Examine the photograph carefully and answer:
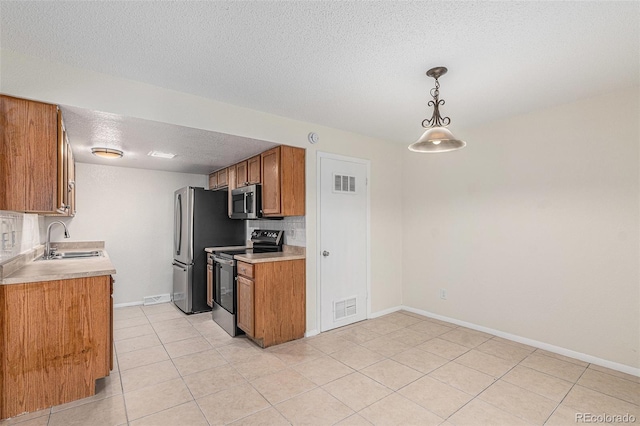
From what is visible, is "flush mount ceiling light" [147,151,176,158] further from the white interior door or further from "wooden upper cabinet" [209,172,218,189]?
the white interior door

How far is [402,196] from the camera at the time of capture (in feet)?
15.1

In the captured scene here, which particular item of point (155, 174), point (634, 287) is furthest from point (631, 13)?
point (155, 174)

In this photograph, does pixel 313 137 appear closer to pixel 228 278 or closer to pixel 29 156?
pixel 228 278

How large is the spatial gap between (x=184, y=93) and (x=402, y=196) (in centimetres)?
315

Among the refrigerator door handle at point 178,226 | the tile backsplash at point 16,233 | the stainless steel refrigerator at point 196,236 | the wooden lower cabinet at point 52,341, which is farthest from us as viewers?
the refrigerator door handle at point 178,226

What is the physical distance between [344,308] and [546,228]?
2.35 m

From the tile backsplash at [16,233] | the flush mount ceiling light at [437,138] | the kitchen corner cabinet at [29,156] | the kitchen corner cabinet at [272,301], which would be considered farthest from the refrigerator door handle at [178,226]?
the flush mount ceiling light at [437,138]

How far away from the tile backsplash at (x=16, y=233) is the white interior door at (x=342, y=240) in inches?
107

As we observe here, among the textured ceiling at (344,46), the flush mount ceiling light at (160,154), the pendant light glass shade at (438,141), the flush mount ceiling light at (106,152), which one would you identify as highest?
the textured ceiling at (344,46)

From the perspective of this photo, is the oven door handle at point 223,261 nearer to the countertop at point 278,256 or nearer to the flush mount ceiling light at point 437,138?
the countertop at point 278,256

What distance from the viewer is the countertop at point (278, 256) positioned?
128 inches

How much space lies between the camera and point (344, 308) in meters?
3.89

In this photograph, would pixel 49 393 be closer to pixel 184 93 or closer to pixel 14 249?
pixel 14 249

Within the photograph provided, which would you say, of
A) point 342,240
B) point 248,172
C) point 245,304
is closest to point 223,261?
point 245,304
